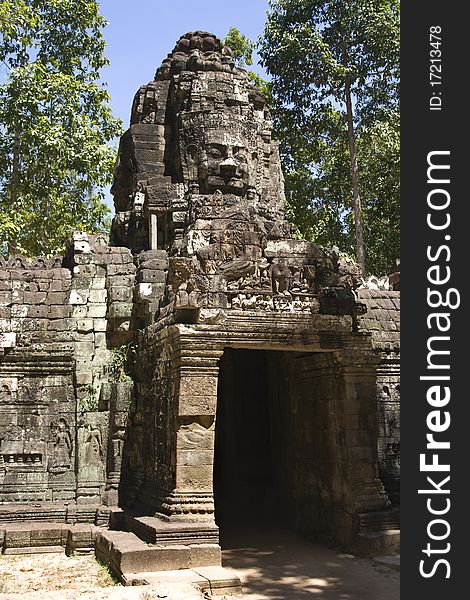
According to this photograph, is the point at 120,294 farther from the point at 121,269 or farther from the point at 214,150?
the point at 214,150

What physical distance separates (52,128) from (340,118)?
9.65 m

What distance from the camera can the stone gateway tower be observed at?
8727 mm

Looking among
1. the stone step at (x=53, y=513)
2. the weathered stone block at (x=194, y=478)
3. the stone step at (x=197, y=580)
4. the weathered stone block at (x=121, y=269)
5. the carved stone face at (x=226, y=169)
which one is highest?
the carved stone face at (x=226, y=169)

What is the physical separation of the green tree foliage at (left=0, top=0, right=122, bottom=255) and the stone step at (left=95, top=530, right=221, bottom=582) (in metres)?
13.0

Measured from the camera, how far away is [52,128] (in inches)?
802

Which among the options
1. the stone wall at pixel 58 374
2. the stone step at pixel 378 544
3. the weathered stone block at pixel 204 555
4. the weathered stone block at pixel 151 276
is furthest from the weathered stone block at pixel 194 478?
the weathered stone block at pixel 151 276

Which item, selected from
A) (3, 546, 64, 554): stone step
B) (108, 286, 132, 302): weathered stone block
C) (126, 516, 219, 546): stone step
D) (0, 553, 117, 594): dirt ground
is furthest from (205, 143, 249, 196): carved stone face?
(0, 553, 117, 594): dirt ground

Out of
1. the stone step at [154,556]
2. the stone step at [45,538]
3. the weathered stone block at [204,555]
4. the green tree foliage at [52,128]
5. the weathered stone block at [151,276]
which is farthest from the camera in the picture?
the green tree foliage at [52,128]

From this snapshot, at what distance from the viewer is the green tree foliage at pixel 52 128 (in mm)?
20203

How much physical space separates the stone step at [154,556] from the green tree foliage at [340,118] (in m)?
14.9

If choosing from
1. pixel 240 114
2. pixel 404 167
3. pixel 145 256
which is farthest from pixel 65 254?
pixel 404 167

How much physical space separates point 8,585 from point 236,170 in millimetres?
7575

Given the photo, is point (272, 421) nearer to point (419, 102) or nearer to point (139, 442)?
point (139, 442)

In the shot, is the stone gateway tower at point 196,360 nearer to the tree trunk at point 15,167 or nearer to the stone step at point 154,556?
the stone step at point 154,556
